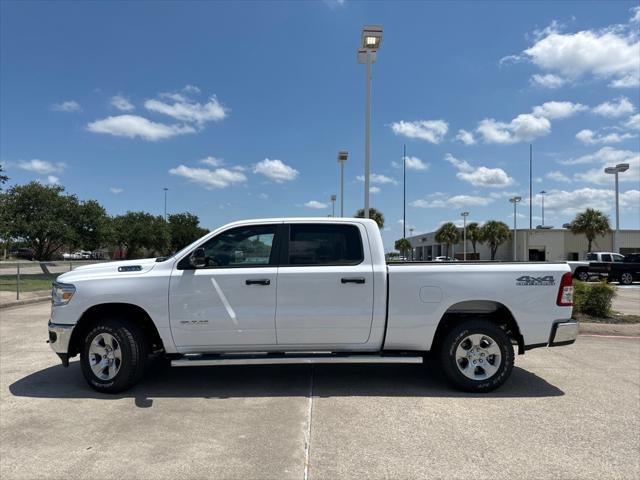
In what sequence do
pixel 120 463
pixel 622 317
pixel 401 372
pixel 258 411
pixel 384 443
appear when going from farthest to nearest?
1. pixel 622 317
2. pixel 401 372
3. pixel 258 411
4. pixel 384 443
5. pixel 120 463

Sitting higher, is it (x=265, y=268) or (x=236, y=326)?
(x=265, y=268)

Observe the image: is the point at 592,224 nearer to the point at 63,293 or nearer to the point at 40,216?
the point at 40,216

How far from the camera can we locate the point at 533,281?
535cm

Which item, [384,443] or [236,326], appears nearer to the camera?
[384,443]

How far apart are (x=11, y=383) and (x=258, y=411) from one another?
3.26 metres

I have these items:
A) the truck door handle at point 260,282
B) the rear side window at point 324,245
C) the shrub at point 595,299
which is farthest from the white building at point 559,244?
the truck door handle at point 260,282

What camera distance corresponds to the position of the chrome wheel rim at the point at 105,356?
528 centimetres

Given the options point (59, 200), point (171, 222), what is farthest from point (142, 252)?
point (59, 200)

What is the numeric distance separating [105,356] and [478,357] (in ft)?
13.6

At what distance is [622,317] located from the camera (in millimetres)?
10086

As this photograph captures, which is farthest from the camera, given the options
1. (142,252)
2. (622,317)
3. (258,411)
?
(142,252)

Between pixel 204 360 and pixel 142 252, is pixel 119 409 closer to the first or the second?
pixel 204 360

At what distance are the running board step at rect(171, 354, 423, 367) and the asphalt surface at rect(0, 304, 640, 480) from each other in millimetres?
371

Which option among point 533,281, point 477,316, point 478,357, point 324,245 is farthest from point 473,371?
point 324,245
